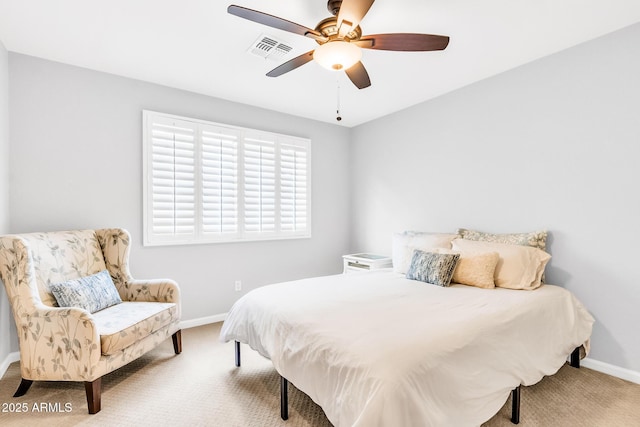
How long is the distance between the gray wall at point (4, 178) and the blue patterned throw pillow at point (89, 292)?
1.87 feet

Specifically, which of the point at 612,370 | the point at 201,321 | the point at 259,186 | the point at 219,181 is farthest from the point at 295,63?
the point at 612,370

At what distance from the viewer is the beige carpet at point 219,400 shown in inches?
74.0

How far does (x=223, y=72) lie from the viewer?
2930 millimetres

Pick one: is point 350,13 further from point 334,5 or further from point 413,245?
point 413,245

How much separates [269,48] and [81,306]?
2379mm

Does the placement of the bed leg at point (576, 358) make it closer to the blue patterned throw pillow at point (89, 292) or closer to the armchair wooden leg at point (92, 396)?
the armchair wooden leg at point (92, 396)

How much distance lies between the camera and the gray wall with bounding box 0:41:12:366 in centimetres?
243

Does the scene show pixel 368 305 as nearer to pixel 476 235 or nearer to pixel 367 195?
pixel 476 235

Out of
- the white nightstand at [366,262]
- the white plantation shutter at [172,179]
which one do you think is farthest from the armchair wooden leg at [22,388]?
the white nightstand at [366,262]

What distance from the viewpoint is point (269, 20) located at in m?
1.69

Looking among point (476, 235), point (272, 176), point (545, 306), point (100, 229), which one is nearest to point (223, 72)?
point (272, 176)

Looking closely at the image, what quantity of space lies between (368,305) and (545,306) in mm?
1241

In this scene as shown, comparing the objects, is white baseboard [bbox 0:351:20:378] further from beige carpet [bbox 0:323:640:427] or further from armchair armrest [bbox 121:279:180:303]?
armchair armrest [bbox 121:279:180:303]

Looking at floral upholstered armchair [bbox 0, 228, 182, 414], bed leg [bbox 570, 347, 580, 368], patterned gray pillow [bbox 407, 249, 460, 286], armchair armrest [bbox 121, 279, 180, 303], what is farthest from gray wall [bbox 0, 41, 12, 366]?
bed leg [bbox 570, 347, 580, 368]
